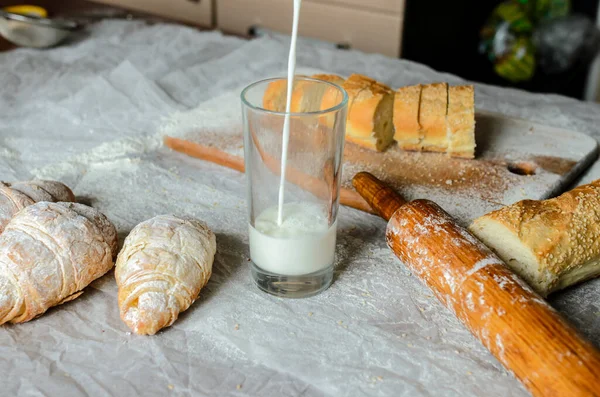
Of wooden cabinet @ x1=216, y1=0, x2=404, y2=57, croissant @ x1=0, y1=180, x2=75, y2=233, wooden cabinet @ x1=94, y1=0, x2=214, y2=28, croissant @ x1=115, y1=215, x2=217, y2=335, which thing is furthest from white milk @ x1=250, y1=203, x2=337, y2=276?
wooden cabinet @ x1=94, y1=0, x2=214, y2=28

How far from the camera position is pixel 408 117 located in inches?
60.1

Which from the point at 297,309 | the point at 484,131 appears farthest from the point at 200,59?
the point at 297,309

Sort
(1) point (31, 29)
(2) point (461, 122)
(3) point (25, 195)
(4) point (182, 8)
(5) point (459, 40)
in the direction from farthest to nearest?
1. (4) point (182, 8)
2. (5) point (459, 40)
3. (1) point (31, 29)
4. (2) point (461, 122)
5. (3) point (25, 195)

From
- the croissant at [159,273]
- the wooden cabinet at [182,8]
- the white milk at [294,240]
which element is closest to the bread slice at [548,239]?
the white milk at [294,240]

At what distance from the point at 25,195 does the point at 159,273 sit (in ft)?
1.28

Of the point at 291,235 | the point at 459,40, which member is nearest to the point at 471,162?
the point at 291,235

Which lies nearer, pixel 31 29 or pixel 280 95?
pixel 280 95

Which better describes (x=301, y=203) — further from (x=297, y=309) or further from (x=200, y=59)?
(x=200, y=59)

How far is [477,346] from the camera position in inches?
38.9

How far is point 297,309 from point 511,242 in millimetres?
399

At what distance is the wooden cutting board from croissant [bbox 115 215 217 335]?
46cm

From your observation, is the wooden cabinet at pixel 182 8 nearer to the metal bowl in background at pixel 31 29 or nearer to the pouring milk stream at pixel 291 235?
the metal bowl in background at pixel 31 29

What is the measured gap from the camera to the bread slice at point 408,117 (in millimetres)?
1526

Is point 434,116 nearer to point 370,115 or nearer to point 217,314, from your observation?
point 370,115
